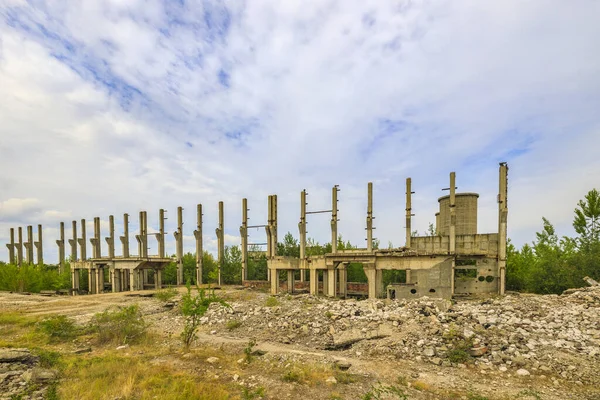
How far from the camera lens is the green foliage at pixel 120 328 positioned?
490 inches

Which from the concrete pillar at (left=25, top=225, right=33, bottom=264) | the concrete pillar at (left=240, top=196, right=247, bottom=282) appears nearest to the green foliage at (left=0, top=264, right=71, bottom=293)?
the concrete pillar at (left=25, top=225, right=33, bottom=264)

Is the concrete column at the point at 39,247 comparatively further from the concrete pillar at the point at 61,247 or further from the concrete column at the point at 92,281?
the concrete column at the point at 92,281

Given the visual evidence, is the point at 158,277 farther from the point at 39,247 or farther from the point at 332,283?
the point at 39,247

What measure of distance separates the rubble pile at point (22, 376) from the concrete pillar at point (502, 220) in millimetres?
21686

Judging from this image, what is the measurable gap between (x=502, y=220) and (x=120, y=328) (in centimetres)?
2145

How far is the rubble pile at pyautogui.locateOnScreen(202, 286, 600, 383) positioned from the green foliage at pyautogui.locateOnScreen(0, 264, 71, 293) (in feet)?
89.5

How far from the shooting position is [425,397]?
7.46 m

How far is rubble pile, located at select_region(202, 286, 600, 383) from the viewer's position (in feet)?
30.9

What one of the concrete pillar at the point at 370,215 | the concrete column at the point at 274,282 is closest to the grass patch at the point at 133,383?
the concrete column at the point at 274,282

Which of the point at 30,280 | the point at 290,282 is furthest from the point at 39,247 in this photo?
the point at 290,282

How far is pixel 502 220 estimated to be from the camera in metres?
19.2

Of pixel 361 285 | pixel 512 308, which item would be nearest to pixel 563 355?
pixel 512 308

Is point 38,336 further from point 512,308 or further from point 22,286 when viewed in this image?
point 22,286

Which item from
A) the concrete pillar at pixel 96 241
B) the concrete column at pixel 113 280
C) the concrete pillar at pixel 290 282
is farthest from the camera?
the concrete pillar at pixel 96 241
